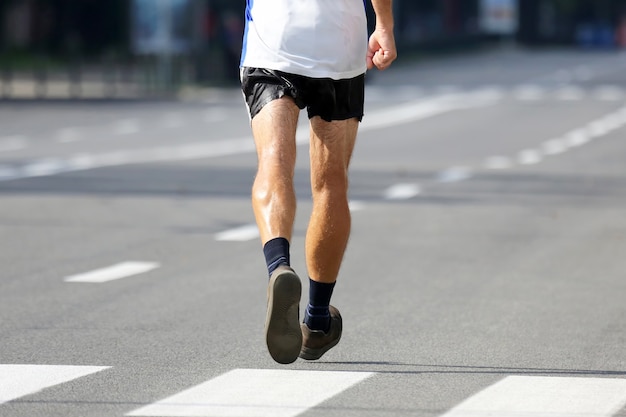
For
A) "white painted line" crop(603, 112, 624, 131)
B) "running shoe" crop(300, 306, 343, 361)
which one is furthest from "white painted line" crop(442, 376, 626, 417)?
"white painted line" crop(603, 112, 624, 131)

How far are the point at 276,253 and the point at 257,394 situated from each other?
1.77 ft

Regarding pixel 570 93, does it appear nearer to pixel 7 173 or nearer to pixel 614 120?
pixel 614 120

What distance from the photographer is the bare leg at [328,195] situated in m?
6.27

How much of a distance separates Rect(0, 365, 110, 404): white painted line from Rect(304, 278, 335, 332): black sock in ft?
2.51

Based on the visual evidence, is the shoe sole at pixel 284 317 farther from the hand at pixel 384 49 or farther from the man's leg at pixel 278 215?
the hand at pixel 384 49

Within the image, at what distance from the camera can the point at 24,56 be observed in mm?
63781

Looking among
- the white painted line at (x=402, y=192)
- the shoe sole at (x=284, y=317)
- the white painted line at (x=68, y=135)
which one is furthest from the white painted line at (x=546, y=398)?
the white painted line at (x=68, y=135)

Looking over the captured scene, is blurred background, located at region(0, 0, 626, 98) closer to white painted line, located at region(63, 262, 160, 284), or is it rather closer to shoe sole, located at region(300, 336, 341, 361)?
white painted line, located at region(63, 262, 160, 284)

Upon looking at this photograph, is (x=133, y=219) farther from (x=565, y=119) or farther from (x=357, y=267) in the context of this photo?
(x=565, y=119)

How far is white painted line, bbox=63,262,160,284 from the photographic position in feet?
30.3

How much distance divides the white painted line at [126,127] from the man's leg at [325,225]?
21.2m

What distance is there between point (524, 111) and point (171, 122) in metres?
7.94

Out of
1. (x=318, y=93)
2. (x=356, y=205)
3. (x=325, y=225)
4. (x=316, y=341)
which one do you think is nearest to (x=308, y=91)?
(x=318, y=93)

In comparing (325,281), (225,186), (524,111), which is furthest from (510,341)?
(524,111)
